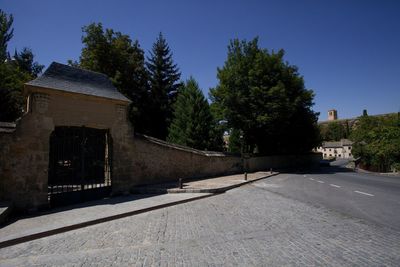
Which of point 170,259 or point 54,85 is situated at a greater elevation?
point 54,85

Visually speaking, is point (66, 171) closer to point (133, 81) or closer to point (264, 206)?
point (264, 206)

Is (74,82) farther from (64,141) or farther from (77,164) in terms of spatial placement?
(77,164)

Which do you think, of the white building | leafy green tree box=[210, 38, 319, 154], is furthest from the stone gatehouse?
the white building

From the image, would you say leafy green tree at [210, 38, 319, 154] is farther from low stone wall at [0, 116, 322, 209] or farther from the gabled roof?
the gabled roof

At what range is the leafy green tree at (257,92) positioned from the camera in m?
25.0

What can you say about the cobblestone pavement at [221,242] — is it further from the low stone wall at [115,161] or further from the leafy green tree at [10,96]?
the leafy green tree at [10,96]

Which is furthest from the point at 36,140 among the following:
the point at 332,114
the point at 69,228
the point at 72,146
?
the point at 332,114

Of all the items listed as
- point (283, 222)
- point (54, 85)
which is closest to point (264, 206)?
point (283, 222)

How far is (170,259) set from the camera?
16.9 feet

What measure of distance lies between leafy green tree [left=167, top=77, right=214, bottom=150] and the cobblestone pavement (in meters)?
16.7

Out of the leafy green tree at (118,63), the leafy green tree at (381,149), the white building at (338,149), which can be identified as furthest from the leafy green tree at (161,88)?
the white building at (338,149)

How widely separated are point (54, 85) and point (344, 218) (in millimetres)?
11441

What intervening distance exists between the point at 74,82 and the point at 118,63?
56.2ft

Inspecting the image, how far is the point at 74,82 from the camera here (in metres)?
11.2
